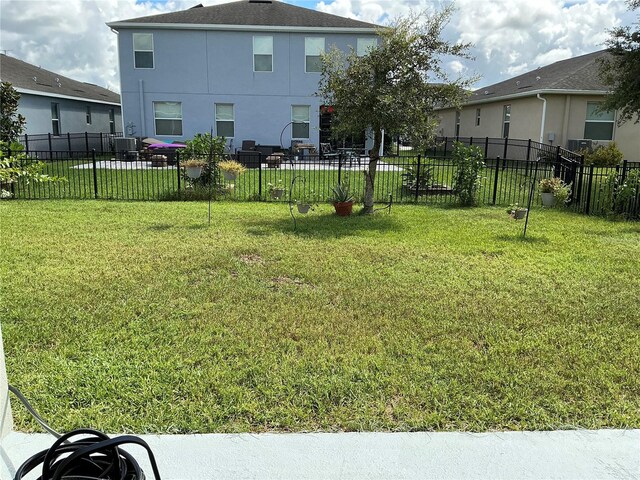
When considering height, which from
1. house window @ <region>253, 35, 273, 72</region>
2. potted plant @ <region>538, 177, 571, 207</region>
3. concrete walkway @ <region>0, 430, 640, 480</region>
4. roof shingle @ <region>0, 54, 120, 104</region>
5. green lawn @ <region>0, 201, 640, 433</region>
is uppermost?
house window @ <region>253, 35, 273, 72</region>

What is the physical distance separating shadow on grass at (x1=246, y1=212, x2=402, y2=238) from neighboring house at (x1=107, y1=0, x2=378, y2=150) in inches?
496

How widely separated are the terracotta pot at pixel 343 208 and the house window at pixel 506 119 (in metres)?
16.6

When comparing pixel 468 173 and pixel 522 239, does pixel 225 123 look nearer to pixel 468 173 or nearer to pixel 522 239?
pixel 468 173

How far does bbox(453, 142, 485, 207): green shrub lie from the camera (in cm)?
1176

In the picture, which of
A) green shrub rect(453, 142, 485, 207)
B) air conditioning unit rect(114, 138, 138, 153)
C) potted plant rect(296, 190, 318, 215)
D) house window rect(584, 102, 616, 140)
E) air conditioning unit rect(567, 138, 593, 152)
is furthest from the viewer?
house window rect(584, 102, 616, 140)

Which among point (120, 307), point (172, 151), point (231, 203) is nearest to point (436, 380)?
point (120, 307)

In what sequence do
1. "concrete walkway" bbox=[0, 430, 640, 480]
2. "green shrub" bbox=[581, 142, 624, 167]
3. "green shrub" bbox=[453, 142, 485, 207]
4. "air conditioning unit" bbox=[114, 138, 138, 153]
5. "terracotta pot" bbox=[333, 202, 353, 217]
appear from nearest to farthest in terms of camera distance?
1. "concrete walkway" bbox=[0, 430, 640, 480]
2. "terracotta pot" bbox=[333, 202, 353, 217]
3. "green shrub" bbox=[453, 142, 485, 207]
4. "green shrub" bbox=[581, 142, 624, 167]
5. "air conditioning unit" bbox=[114, 138, 138, 153]

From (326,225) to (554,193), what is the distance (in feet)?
18.0

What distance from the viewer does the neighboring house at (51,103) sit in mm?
20922

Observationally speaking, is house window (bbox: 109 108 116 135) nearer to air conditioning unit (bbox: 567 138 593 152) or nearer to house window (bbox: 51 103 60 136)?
house window (bbox: 51 103 60 136)

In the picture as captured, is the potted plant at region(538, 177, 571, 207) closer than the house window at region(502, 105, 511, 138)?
Yes

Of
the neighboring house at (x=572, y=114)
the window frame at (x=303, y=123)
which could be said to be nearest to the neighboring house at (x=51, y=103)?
the window frame at (x=303, y=123)

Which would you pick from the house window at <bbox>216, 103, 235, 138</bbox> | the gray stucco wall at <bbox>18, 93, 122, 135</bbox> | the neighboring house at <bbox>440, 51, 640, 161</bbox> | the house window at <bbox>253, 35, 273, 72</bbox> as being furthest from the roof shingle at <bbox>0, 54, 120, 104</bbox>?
the neighboring house at <bbox>440, 51, 640, 161</bbox>

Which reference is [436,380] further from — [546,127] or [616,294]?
[546,127]
